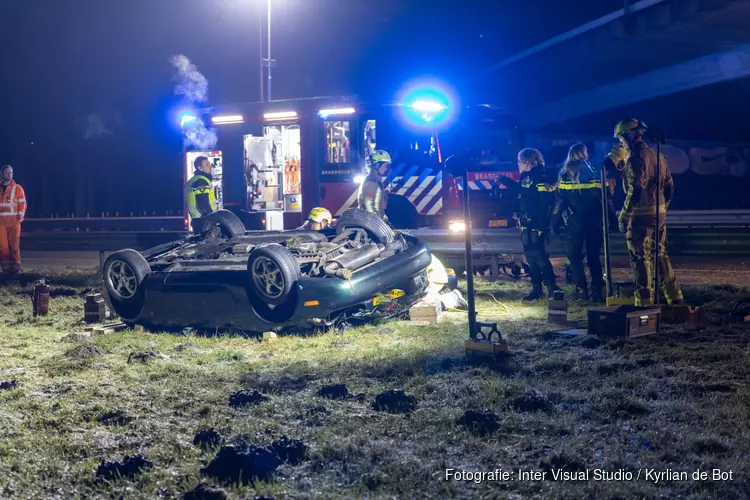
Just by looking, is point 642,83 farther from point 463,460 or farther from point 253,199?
point 463,460

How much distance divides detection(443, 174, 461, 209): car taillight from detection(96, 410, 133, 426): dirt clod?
8.74m

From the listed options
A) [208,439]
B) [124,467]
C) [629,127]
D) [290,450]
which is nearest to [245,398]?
[208,439]

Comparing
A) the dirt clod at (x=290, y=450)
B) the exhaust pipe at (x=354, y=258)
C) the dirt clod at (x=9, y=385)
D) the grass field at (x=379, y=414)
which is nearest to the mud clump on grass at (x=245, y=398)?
the grass field at (x=379, y=414)

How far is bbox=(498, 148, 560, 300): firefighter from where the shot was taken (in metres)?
9.45

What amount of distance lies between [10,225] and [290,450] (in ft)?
39.1

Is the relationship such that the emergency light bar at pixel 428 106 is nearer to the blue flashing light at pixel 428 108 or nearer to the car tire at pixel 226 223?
the blue flashing light at pixel 428 108

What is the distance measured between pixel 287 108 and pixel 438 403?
32.0ft

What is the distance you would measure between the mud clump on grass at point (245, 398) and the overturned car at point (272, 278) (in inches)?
80.0

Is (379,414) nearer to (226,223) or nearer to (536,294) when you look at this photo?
(226,223)

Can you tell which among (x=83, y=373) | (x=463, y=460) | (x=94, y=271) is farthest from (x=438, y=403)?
(x=94, y=271)

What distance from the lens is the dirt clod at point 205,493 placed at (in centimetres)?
334

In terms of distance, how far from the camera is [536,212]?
9.48 m

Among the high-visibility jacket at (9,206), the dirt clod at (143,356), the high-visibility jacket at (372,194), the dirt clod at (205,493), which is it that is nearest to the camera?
the dirt clod at (205,493)

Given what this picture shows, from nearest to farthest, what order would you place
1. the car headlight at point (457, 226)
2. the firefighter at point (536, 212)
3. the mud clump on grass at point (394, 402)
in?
the mud clump on grass at point (394, 402) → the firefighter at point (536, 212) → the car headlight at point (457, 226)
